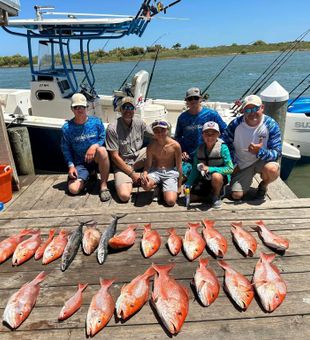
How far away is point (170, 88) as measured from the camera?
59.0 feet

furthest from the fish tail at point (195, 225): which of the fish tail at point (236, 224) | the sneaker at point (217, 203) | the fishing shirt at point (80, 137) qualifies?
the fishing shirt at point (80, 137)

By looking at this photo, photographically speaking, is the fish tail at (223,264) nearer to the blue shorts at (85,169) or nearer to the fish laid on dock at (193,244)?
the fish laid on dock at (193,244)

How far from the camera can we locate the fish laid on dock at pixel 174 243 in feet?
9.53

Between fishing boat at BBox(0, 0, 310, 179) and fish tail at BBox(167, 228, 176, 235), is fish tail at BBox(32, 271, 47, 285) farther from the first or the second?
fishing boat at BBox(0, 0, 310, 179)

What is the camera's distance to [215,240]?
2.97 metres

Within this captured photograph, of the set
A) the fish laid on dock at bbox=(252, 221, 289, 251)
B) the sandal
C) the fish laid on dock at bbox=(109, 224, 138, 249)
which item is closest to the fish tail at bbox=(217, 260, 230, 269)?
the fish laid on dock at bbox=(252, 221, 289, 251)

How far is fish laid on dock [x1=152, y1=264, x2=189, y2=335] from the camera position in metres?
2.12

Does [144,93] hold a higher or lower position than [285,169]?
higher

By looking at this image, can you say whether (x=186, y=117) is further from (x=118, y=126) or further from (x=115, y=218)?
(x=115, y=218)

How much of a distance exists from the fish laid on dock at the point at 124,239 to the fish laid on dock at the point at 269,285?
3.62 feet

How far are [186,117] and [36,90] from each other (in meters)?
3.23

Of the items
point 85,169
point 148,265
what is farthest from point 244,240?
point 85,169

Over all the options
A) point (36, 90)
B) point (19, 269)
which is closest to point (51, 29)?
point (36, 90)

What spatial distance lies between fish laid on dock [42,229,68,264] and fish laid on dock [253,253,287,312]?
1.64 metres
